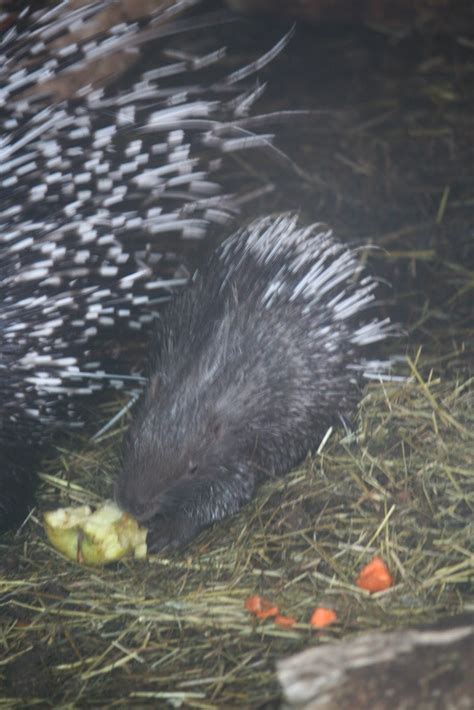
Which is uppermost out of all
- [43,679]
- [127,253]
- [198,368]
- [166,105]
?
[166,105]

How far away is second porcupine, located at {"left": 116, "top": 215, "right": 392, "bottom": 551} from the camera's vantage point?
260 cm

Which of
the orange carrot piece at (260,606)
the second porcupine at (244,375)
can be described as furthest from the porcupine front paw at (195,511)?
the orange carrot piece at (260,606)

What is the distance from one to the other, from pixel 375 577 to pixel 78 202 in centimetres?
118

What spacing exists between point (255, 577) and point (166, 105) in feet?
3.98

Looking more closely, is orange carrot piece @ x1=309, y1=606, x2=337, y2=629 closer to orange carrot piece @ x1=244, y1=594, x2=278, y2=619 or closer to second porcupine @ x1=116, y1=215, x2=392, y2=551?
orange carrot piece @ x1=244, y1=594, x2=278, y2=619

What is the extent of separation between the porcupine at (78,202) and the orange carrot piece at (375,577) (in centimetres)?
92

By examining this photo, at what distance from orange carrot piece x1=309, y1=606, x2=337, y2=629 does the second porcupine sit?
48 centimetres

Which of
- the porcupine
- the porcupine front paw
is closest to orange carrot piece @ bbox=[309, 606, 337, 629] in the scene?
the porcupine front paw

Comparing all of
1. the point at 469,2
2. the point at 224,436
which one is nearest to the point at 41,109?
the point at 224,436

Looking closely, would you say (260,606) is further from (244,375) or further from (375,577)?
(244,375)

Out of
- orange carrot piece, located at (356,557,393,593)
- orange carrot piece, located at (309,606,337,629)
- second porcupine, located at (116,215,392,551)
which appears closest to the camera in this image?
orange carrot piece, located at (309,606,337,629)

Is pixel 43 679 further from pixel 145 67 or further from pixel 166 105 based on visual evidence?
pixel 145 67

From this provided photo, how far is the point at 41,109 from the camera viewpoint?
2545mm

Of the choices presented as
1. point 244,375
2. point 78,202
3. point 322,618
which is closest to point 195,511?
point 244,375
